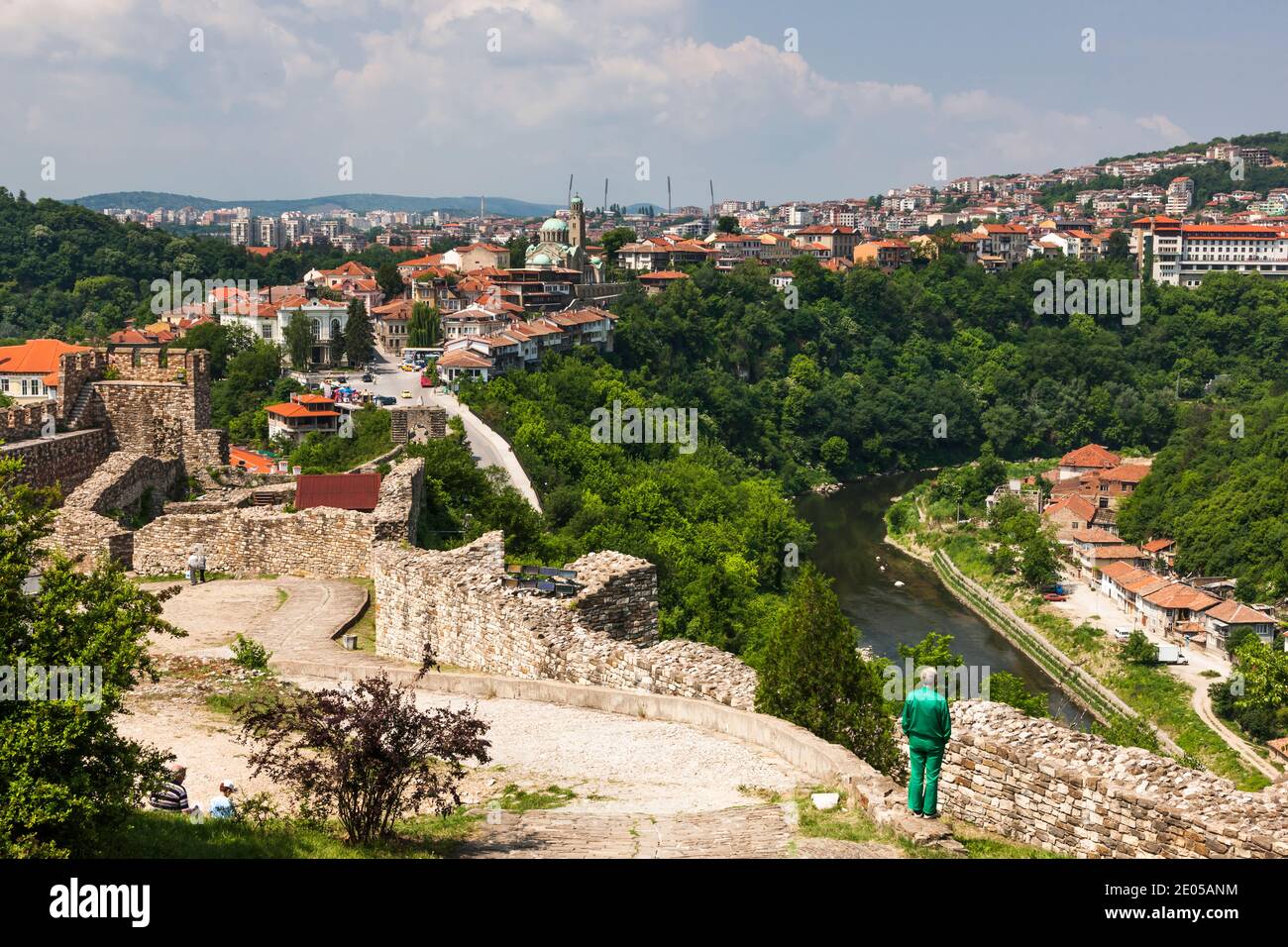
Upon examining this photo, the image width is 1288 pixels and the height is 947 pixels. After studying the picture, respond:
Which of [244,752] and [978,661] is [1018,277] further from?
[244,752]

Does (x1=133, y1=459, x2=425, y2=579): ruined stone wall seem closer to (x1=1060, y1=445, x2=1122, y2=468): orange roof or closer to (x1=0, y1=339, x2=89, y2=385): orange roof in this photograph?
(x1=0, y1=339, x2=89, y2=385): orange roof

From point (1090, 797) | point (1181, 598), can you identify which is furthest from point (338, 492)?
point (1181, 598)

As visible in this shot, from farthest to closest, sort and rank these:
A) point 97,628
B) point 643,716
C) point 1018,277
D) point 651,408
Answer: point 1018,277 → point 651,408 → point 643,716 → point 97,628

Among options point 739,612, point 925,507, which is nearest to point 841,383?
point 925,507

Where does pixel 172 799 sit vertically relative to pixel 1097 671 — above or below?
above

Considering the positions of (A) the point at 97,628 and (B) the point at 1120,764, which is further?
(B) the point at 1120,764

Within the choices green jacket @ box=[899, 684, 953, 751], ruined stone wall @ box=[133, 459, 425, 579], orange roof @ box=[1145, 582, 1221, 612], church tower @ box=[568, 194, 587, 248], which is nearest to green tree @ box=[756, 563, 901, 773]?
green jacket @ box=[899, 684, 953, 751]

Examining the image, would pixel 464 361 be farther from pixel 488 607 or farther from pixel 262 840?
pixel 262 840
